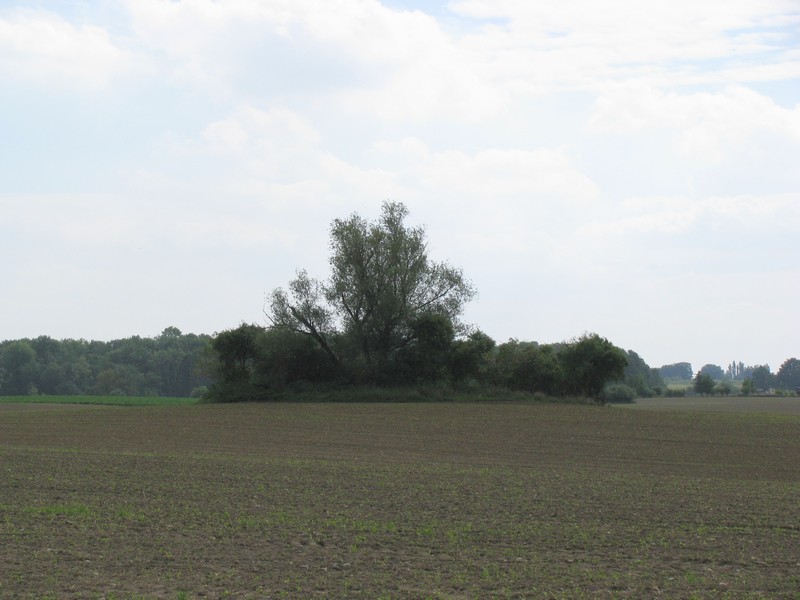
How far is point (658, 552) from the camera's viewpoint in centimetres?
1405

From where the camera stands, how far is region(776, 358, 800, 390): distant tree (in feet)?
623

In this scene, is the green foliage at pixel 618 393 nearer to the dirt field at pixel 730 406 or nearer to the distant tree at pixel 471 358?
the dirt field at pixel 730 406

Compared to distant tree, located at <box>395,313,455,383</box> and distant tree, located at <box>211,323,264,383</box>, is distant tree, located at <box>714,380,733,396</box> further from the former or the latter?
distant tree, located at <box>211,323,264,383</box>

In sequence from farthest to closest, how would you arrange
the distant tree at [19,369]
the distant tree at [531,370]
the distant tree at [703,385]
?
the distant tree at [19,369]
the distant tree at [703,385]
the distant tree at [531,370]

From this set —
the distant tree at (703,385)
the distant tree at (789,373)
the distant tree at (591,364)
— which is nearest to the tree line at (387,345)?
the distant tree at (591,364)

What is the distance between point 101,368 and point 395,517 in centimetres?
12489

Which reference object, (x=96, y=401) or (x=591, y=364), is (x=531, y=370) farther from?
(x=96, y=401)

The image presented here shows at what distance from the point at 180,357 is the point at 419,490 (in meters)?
116

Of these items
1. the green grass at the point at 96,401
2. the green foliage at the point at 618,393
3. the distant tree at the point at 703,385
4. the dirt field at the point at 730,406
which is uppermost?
the distant tree at the point at 703,385

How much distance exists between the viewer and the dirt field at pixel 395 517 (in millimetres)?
12016

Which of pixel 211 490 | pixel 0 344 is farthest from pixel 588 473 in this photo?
pixel 0 344

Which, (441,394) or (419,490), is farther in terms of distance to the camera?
(441,394)

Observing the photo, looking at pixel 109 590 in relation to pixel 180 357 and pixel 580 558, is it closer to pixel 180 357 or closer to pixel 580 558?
pixel 580 558

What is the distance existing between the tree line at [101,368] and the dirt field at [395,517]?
92.9 meters
